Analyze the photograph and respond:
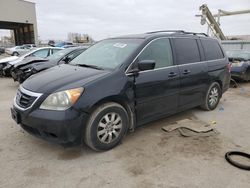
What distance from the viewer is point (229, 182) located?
2.67 m

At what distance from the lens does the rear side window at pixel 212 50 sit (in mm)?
5035

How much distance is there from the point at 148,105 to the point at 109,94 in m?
0.84

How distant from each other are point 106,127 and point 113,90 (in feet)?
1.78

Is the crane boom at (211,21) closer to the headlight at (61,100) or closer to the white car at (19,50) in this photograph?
the white car at (19,50)

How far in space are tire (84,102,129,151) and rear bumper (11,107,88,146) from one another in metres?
0.13

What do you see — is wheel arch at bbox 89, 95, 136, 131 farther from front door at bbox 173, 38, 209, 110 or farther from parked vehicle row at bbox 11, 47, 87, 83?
parked vehicle row at bbox 11, 47, 87, 83

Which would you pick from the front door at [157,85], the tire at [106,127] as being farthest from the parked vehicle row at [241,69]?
the tire at [106,127]

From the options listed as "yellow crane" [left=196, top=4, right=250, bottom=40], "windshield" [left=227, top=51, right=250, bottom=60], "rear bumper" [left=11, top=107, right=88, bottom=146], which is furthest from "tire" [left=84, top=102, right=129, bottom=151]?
"yellow crane" [left=196, top=4, right=250, bottom=40]

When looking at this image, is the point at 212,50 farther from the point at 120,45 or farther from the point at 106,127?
the point at 106,127

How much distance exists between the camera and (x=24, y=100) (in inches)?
125

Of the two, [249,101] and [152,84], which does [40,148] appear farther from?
[249,101]

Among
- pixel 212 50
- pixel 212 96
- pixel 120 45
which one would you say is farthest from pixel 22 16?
pixel 212 96

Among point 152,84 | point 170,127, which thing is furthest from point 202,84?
point 152,84

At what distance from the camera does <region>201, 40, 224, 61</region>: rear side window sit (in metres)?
5.04
